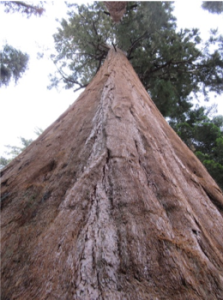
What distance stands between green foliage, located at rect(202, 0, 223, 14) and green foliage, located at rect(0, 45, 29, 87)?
28.9 ft

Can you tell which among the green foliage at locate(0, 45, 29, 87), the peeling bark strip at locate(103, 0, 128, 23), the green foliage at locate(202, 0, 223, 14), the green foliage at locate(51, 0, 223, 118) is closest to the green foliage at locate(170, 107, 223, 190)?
the green foliage at locate(51, 0, 223, 118)

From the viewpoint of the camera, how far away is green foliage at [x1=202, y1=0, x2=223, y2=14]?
7.77m

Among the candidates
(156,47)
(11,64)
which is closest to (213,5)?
(156,47)

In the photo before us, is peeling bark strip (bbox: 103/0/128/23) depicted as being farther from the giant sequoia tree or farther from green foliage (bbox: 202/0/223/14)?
green foliage (bbox: 202/0/223/14)

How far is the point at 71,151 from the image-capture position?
1.60 metres

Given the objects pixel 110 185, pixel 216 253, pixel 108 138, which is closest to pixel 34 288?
pixel 110 185

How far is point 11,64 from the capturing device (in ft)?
32.2

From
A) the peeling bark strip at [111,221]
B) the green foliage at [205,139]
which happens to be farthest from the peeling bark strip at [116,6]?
the peeling bark strip at [111,221]

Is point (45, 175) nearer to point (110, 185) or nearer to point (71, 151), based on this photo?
point (71, 151)

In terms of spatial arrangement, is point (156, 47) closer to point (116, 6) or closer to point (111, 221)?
point (116, 6)

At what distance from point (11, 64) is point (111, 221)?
11168mm

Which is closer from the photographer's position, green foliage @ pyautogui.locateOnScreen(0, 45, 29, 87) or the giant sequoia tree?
the giant sequoia tree

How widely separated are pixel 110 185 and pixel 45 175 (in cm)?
63

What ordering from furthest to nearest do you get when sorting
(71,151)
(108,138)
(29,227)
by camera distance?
1. (71,151)
2. (108,138)
3. (29,227)
